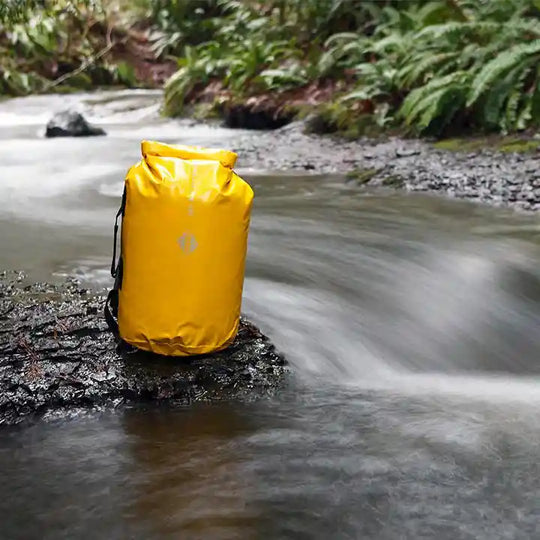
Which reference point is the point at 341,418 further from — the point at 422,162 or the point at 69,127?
the point at 69,127

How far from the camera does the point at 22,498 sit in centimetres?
240

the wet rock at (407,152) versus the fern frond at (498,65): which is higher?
the fern frond at (498,65)

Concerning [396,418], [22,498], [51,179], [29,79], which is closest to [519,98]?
[51,179]

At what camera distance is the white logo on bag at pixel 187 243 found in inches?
118

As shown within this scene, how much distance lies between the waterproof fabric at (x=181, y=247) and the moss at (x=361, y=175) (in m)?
4.87

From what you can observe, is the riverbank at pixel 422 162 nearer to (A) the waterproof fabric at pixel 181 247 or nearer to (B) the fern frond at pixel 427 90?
(B) the fern frond at pixel 427 90

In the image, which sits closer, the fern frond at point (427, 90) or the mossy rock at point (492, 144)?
the mossy rock at point (492, 144)

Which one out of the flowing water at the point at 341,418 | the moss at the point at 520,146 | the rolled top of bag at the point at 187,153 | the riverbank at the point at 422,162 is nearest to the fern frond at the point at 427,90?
the riverbank at the point at 422,162

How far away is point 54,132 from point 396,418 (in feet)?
35.4

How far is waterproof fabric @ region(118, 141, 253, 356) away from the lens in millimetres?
2982

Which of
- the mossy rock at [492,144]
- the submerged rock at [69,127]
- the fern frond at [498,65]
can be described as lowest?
the submerged rock at [69,127]

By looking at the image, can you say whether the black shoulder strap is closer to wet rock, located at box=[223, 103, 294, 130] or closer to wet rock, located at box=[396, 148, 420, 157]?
wet rock, located at box=[396, 148, 420, 157]

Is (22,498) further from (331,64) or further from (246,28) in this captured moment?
(246,28)

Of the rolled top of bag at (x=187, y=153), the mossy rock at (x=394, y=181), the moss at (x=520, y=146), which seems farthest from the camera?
the moss at (x=520, y=146)
